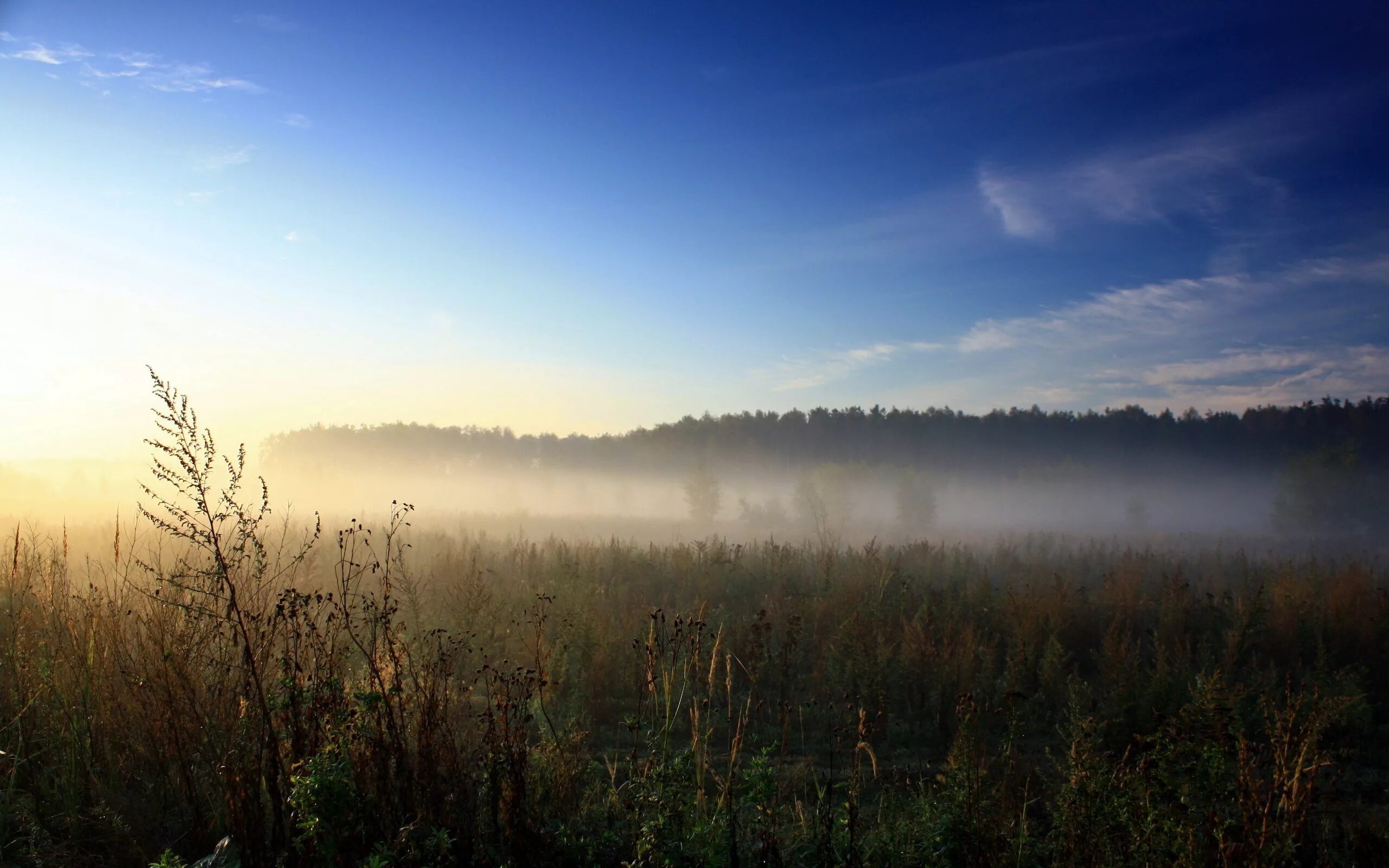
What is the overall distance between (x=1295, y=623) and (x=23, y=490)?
140 feet

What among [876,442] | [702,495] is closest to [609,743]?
[702,495]

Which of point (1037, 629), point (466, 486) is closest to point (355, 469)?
point (466, 486)

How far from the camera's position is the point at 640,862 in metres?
3.07

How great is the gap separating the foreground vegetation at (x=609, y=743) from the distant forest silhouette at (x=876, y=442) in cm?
5761

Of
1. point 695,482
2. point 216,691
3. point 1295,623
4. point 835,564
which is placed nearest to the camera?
point 216,691

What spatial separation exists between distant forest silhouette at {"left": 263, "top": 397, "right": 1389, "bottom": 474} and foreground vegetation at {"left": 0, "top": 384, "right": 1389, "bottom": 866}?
2268 inches

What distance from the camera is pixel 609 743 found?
20.1ft

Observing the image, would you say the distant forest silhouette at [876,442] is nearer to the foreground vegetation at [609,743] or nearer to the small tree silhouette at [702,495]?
the small tree silhouette at [702,495]

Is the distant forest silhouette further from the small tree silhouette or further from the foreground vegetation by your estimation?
the foreground vegetation

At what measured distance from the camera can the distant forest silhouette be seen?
68.1 m

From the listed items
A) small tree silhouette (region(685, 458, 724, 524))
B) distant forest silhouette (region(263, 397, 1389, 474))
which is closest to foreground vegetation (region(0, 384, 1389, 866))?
small tree silhouette (region(685, 458, 724, 524))

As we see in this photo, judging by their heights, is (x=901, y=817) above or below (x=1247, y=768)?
below

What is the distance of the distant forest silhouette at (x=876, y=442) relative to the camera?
223 ft

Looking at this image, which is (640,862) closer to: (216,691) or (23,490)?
(216,691)
